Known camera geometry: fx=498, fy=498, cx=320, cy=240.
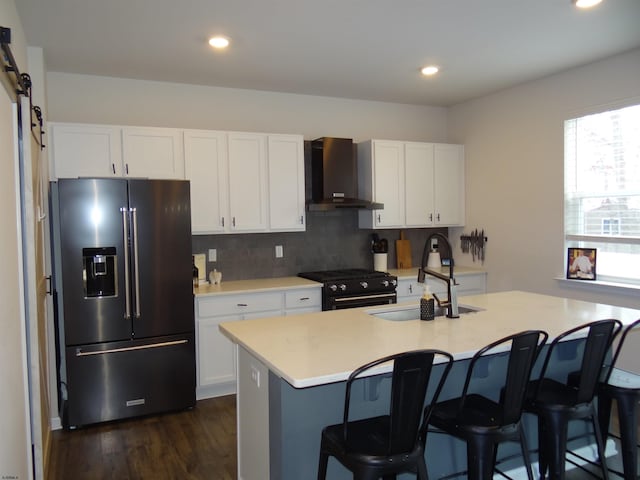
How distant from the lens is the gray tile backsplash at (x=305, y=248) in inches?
184

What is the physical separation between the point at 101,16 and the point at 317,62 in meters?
1.60

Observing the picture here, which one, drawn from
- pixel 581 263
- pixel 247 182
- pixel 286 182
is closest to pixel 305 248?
pixel 286 182

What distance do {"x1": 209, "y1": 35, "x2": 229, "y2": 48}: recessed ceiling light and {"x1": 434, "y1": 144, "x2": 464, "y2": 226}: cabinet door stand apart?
2655 mm

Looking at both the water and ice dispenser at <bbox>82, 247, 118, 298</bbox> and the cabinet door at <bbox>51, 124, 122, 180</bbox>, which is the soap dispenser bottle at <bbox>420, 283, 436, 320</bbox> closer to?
the water and ice dispenser at <bbox>82, 247, 118, 298</bbox>

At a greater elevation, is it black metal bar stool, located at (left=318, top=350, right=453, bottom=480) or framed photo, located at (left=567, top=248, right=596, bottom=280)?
framed photo, located at (left=567, top=248, right=596, bottom=280)

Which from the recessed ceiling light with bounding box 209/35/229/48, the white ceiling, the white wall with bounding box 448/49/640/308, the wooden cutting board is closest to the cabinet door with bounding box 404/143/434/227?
the wooden cutting board

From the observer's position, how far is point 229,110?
4645 mm

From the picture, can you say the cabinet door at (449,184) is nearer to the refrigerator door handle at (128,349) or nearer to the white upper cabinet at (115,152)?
the white upper cabinet at (115,152)

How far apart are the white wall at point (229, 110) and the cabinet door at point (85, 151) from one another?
1.26 ft

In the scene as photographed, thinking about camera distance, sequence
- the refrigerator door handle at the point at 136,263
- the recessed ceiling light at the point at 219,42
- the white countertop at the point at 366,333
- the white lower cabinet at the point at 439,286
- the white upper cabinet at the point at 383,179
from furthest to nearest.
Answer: the white upper cabinet at the point at 383,179 → the white lower cabinet at the point at 439,286 → the refrigerator door handle at the point at 136,263 → the recessed ceiling light at the point at 219,42 → the white countertop at the point at 366,333

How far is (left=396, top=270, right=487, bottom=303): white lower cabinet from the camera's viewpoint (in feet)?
15.9

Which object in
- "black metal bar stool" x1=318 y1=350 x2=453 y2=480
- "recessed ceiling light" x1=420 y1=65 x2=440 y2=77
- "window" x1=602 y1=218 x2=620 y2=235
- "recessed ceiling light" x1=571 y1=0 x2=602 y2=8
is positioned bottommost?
"black metal bar stool" x1=318 y1=350 x2=453 y2=480

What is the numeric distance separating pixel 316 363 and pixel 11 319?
4.13ft

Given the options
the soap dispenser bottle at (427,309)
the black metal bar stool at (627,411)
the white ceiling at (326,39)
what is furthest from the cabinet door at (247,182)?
the black metal bar stool at (627,411)
